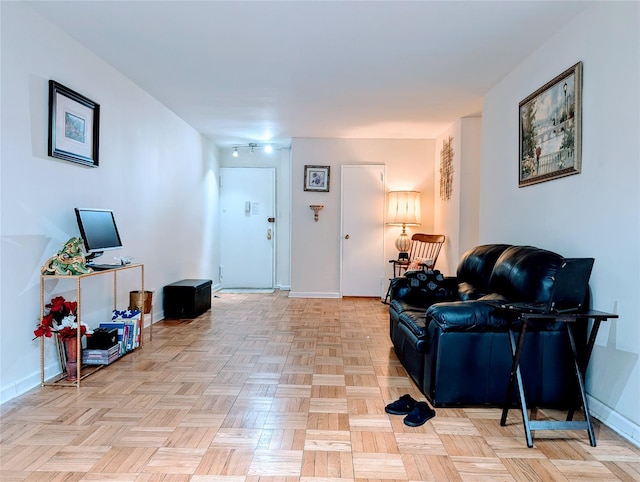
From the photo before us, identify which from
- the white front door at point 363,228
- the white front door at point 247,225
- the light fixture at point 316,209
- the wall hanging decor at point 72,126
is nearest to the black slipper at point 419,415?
the wall hanging decor at point 72,126

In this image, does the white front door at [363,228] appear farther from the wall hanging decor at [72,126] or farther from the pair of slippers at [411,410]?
the pair of slippers at [411,410]

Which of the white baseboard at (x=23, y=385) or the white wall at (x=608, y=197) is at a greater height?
the white wall at (x=608, y=197)

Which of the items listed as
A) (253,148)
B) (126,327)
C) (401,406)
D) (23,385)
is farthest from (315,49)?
(253,148)

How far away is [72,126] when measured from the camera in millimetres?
2943

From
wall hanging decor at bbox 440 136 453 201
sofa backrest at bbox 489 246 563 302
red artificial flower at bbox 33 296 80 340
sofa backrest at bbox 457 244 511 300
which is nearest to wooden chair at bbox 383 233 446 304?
wall hanging decor at bbox 440 136 453 201

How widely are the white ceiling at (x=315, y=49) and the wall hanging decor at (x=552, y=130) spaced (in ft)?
1.28

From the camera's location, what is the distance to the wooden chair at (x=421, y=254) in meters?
5.23

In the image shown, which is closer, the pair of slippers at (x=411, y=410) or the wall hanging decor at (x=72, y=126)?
the pair of slippers at (x=411, y=410)

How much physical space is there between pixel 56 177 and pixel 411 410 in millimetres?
2764

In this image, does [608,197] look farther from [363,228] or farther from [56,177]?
[363,228]

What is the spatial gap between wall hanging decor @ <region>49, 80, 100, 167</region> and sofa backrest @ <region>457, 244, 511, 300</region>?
121 inches

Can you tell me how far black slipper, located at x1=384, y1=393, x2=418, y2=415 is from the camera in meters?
2.28

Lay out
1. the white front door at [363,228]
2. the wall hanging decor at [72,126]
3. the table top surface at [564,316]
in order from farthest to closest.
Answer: the white front door at [363,228]
the wall hanging decor at [72,126]
the table top surface at [564,316]

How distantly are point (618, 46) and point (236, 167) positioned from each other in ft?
18.7
